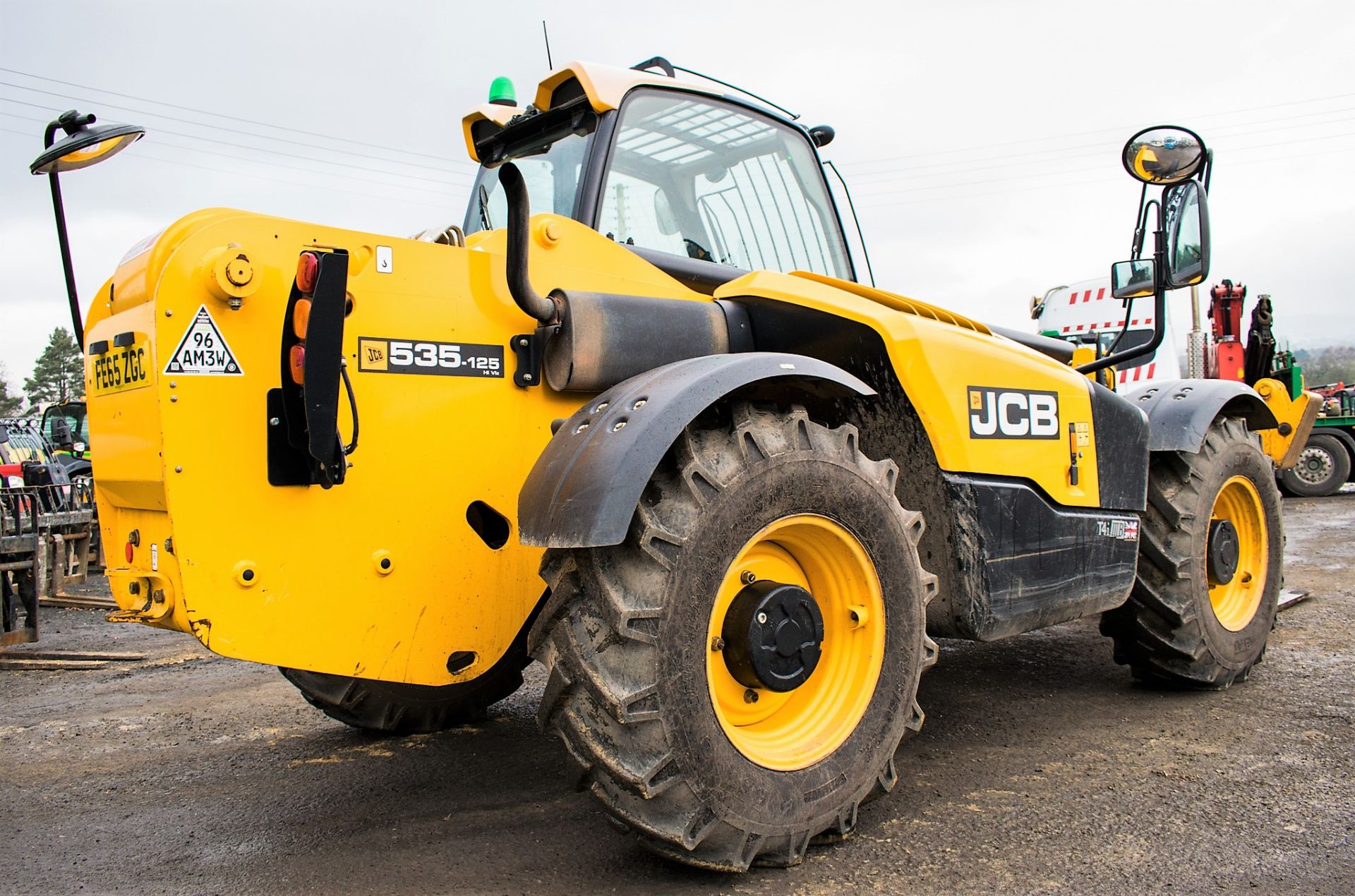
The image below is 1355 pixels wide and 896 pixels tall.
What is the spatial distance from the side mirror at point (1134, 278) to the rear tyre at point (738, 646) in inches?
Result: 68.9

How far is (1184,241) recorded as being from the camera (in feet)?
13.3

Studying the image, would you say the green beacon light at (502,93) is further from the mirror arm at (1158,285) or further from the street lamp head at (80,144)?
the mirror arm at (1158,285)

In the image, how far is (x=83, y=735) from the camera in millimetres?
4508

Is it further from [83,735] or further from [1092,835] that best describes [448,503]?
[83,735]

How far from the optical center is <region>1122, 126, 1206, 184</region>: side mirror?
4004mm

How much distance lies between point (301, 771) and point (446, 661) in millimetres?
1250

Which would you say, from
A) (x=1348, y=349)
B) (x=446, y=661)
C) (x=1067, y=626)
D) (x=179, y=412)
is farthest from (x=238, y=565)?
(x=1348, y=349)


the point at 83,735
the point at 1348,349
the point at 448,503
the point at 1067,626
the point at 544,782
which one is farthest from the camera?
the point at 1348,349

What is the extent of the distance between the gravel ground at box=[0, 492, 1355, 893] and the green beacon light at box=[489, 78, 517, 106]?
253 cm

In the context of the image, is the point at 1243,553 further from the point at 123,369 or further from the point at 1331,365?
the point at 1331,365

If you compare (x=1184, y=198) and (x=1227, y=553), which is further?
(x=1227, y=553)

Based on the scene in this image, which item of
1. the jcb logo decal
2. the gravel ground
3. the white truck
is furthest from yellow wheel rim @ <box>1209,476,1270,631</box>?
the white truck

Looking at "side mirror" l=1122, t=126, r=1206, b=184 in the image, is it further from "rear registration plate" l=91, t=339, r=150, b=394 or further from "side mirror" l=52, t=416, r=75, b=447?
"side mirror" l=52, t=416, r=75, b=447

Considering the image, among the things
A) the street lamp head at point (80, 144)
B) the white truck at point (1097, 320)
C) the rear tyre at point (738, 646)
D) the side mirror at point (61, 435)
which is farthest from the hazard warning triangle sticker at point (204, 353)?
the side mirror at point (61, 435)
